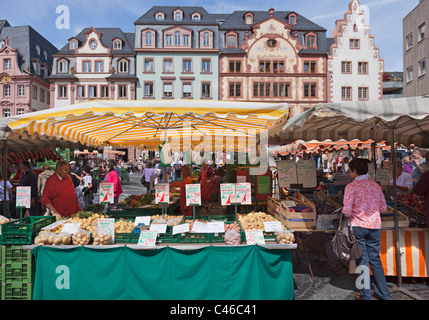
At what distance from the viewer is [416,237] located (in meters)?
4.80

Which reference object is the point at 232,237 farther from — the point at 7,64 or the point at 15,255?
the point at 7,64

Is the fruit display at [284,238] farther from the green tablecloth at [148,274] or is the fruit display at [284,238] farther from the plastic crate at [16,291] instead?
the plastic crate at [16,291]

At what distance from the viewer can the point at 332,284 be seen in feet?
15.8

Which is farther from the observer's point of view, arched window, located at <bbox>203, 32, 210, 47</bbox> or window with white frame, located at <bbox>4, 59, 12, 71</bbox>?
window with white frame, located at <bbox>4, 59, 12, 71</bbox>

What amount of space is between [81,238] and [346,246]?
3481 millimetres

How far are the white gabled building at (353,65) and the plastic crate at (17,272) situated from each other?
34070mm

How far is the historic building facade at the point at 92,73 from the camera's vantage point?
110 ft

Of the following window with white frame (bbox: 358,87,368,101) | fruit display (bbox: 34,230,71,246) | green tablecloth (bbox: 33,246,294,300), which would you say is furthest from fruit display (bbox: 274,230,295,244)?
window with white frame (bbox: 358,87,368,101)

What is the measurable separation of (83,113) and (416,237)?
537cm

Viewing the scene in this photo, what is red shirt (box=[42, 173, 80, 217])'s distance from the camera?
520 cm

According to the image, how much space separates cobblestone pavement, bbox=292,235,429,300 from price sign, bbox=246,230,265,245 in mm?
1135

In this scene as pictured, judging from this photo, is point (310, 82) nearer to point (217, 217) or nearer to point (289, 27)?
point (289, 27)

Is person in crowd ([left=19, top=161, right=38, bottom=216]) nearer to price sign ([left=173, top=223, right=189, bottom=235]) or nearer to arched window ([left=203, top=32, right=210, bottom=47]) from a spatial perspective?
price sign ([left=173, top=223, right=189, bottom=235])
